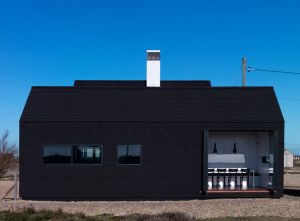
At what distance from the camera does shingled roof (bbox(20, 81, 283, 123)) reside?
67.5 ft

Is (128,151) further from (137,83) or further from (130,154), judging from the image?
(137,83)

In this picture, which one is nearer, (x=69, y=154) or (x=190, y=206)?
(x=190, y=206)

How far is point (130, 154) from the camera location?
20391 mm

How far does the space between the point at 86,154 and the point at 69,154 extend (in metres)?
0.64

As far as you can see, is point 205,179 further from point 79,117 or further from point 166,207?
point 79,117

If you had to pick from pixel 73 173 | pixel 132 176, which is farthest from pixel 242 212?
pixel 73 173

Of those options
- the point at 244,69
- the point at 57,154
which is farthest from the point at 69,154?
the point at 244,69

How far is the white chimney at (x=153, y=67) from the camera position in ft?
78.8

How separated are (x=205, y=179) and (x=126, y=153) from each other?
10.3 feet

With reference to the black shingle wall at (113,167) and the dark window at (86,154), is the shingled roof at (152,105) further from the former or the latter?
the dark window at (86,154)

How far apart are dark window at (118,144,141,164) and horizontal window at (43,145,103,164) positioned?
76cm

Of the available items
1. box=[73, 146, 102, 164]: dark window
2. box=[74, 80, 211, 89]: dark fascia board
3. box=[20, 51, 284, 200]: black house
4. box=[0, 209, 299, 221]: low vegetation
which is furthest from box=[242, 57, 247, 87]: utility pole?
box=[0, 209, 299, 221]: low vegetation

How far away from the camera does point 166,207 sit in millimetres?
17828

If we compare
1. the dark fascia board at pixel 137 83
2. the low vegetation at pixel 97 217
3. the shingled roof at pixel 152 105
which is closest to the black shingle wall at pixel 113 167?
the shingled roof at pixel 152 105
